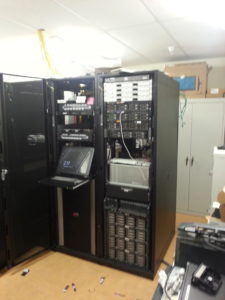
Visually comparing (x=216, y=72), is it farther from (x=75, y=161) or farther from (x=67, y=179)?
(x=67, y=179)

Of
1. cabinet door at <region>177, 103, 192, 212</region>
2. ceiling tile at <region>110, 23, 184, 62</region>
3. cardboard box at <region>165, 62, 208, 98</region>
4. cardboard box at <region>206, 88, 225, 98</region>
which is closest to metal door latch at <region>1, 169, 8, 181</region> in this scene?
ceiling tile at <region>110, 23, 184, 62</region>

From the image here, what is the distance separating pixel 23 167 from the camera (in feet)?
8.02

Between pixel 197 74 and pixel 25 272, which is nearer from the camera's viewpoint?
pixel 25 272

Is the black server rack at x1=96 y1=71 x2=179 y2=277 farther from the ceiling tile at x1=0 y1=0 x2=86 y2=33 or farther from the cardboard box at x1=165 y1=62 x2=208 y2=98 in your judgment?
the cardboard box at x1=165 y1=62 x2=208 y2=98

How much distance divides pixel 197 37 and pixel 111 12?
1.17 meters

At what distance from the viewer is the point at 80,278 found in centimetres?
229

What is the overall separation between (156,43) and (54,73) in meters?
1.32

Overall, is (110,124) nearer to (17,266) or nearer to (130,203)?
(130,203)

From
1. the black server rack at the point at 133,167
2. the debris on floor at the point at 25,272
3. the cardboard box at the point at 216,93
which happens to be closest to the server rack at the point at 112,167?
the black server rack at the point at 133,167

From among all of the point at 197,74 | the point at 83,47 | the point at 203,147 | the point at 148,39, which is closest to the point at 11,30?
the point at 83,47

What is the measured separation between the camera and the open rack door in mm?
2268

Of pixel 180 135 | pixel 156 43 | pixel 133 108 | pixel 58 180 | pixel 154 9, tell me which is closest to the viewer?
pixel 154 9

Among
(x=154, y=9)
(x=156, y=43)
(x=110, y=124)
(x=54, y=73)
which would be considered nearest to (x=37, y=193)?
(x=110, y=124)

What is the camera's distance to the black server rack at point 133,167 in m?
2.14
